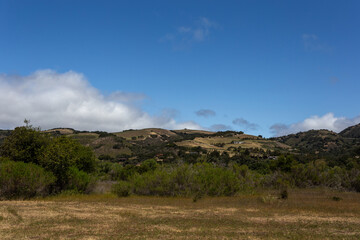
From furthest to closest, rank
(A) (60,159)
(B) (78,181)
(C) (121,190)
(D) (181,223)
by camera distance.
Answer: (B) (78,181) < (C) (121,190) < (A) (60,159) < (D) (181,223)

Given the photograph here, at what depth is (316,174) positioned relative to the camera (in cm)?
3519

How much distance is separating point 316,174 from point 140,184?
1945 cm

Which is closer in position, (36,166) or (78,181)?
(36,166)

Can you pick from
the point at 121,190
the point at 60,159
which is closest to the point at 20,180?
the point at 60,159

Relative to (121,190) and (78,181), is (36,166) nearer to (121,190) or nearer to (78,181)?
(78,181)

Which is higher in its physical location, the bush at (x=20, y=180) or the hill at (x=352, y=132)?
the hill at (x=352, y=132)

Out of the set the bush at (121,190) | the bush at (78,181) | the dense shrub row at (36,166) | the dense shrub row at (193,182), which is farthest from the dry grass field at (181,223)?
the bush at (78,181)

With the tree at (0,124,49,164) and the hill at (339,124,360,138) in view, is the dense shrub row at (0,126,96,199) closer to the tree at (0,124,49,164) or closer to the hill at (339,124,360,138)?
the tree at (0,124,49,164)

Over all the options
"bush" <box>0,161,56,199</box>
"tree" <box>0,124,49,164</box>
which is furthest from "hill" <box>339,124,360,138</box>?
"bush" <box>0,161,56,199</box>

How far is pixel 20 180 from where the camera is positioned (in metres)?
22.3

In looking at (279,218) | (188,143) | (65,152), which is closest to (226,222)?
(279,218)

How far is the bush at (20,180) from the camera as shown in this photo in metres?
22.1

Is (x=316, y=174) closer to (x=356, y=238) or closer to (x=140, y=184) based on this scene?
(x=140, y=184)

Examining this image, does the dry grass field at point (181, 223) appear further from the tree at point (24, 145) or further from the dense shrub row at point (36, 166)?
the tree at point (24, 145)
